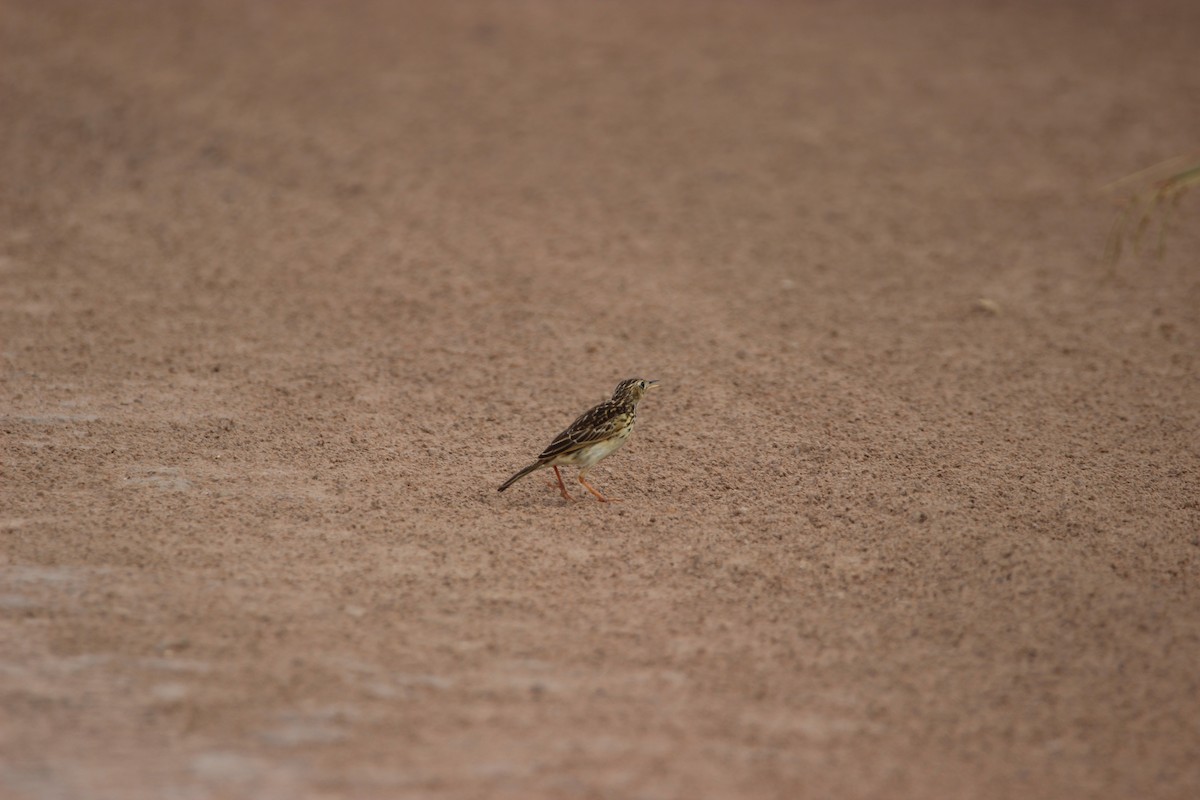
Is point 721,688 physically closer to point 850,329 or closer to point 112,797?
point 112,797

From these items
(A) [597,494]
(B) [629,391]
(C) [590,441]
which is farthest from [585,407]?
(C) [590,441]

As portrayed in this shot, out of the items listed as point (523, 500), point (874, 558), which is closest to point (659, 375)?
point (523, 500)

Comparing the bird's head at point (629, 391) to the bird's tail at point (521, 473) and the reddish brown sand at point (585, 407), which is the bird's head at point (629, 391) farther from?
the bird's tail at point (521, 473)

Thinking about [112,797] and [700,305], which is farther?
[700,305]

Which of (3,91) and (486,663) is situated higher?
(3,91)

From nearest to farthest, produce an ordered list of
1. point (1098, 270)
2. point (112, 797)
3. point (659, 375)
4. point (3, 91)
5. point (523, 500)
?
point (112, 797), point (523, 500), point (659, 375), point (1098, 270), point (3, 91)

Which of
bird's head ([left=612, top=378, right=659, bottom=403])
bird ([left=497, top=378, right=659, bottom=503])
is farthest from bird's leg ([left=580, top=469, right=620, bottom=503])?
bird's head ([left=612, top=378, right=659, bottom=403])
